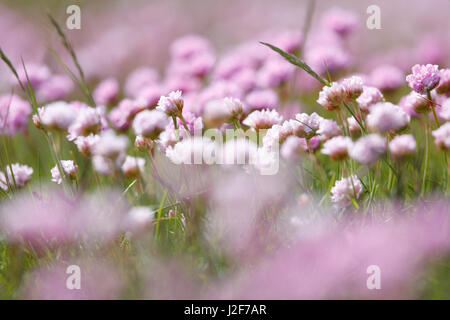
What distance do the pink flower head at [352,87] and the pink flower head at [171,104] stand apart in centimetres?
30

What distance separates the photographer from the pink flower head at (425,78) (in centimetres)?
88

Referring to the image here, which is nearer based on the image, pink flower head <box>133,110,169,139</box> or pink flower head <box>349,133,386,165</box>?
pink flower head <box>349,133,386,165</box>

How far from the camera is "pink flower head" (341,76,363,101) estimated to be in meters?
0.91

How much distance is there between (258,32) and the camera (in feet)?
11.8

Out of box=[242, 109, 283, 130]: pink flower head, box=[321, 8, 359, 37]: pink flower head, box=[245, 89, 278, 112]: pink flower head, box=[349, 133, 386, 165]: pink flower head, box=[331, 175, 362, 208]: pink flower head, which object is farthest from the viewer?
box=[321, 8, 359, 37]: pink flower head

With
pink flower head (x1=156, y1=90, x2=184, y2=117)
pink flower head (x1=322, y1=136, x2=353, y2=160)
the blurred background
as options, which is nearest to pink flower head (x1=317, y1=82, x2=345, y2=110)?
pink flower head (x1=322, y1=136, x2=353, y2=160)

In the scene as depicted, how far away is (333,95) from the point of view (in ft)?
3.03

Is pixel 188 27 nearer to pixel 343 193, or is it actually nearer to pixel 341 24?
pixel 341 24

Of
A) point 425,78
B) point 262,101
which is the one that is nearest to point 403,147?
point 425,78

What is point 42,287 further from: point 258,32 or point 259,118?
point 258,32

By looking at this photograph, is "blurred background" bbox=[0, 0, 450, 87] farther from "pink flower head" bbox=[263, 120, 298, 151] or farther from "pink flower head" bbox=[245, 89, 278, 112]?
"pink flower head" bbox=[263, 120, 298, 151]

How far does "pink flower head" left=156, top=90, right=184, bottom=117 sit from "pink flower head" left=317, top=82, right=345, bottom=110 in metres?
0.26

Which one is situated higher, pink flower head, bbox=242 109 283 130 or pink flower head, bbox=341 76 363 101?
pink flower head, bbox=341 76 363 101
